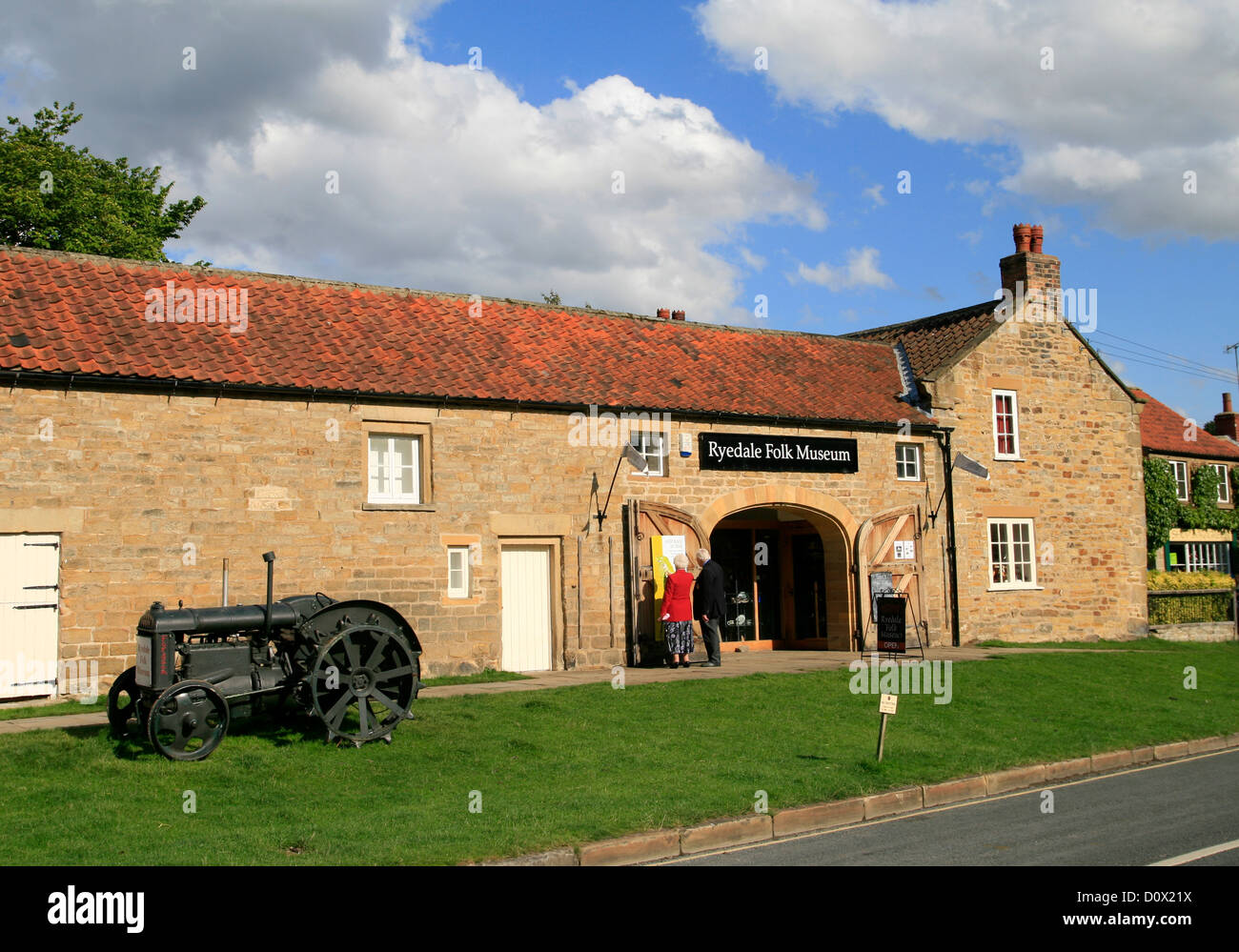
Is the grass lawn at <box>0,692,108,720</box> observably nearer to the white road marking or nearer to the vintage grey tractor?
the vintage grey tractor

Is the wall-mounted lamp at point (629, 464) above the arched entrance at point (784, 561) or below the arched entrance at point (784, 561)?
above

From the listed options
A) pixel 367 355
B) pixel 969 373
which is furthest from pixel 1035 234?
pixel 367 355

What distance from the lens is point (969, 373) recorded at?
79.4 feet

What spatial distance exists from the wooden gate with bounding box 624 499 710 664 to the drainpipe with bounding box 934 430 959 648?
22.7 ft

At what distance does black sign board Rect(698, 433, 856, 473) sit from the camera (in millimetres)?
20156

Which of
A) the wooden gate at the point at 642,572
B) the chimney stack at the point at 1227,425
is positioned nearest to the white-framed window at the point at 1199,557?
the chimney stack at the point at 1227,425

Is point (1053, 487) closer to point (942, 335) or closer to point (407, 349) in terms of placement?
point (942, 335)

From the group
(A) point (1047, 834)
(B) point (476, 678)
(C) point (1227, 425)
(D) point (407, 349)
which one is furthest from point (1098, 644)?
(C) point (1227, 425)

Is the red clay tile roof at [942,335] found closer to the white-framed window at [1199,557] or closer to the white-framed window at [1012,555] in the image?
the white-framed window at [1012,555]

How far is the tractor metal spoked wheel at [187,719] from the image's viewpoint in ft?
33.0

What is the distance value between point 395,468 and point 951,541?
466 inches

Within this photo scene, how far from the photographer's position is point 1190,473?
38.6 m

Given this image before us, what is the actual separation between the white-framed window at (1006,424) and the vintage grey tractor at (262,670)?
16443 millimetres

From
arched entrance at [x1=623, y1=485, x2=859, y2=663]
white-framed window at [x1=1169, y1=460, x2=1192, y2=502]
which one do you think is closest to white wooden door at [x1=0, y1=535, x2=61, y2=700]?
arched entrance at [x1=623, y1=485, x2=859, y2=663]
